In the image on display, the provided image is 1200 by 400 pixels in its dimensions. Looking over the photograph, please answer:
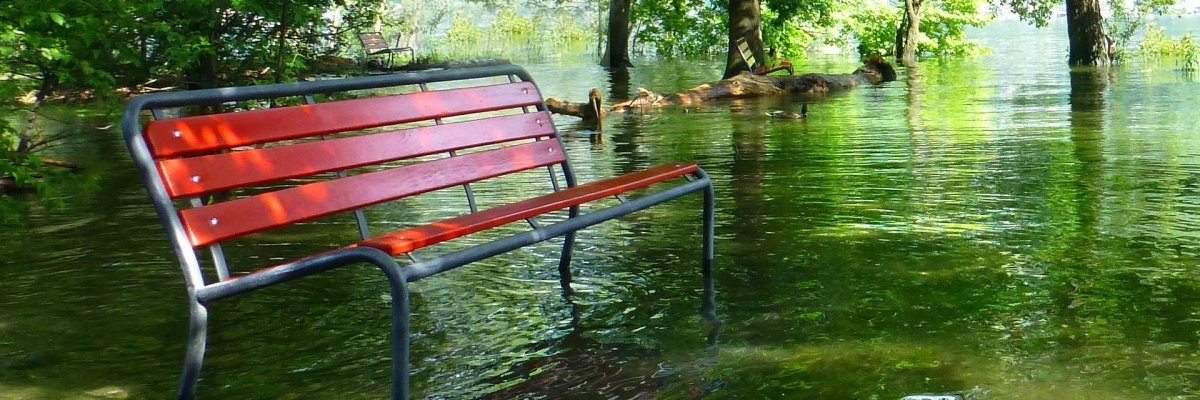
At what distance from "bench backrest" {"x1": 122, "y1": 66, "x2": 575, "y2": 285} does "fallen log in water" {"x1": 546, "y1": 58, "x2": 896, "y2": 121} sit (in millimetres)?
8708

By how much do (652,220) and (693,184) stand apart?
162 centimetres

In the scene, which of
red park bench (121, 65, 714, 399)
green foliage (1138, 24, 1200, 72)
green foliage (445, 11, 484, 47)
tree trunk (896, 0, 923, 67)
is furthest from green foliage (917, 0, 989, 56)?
red park bench (121, 65, 714, 399)

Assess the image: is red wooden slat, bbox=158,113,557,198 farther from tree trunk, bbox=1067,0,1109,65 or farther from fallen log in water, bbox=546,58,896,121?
tree trunk, bbox=1067,0,1109,65

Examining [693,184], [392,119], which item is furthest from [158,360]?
[693,184]

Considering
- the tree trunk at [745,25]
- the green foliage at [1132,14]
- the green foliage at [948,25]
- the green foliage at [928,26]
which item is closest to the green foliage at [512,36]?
the green foliage at [928,26]

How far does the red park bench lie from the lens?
2996 millimetres

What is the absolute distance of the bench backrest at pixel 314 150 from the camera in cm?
312

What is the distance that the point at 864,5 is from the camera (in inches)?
1528

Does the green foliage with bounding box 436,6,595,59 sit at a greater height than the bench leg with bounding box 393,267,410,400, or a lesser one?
greater

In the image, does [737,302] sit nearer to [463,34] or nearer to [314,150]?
[314,150]

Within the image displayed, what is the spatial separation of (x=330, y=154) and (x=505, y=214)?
612 millimetres

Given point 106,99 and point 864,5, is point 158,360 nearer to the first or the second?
point 106,99

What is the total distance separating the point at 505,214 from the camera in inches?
140

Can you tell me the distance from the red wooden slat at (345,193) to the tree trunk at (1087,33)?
22421 millimetres
